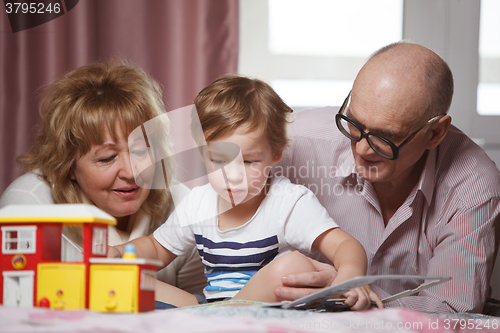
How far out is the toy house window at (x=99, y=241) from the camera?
683 mm

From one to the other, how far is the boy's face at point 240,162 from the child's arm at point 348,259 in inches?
9.5

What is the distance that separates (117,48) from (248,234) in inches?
40.5

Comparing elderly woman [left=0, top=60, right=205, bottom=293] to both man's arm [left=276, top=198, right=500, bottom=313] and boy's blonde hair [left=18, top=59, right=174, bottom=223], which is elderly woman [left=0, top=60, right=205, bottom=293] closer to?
boy's blonde hair [left=18, top=59, right=174, bottom=223]

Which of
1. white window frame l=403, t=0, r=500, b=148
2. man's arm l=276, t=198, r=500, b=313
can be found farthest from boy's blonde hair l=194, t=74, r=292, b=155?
white window frame l=403, t=0, r=500, b=148

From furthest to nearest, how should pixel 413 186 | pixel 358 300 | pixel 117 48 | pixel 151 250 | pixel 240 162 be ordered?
pixel 117 48
pixel 413 186
pixel 151 250
pixel 240 162
pixel 358 300

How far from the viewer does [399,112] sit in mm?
1143

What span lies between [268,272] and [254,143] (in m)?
0.36

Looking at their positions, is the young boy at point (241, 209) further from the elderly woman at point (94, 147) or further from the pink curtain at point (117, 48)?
the pink curtain at point (117, 48)

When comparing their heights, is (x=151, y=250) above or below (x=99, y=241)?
below

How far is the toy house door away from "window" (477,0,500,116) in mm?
2088

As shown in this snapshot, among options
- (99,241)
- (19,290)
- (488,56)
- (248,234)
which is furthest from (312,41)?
(19,290)

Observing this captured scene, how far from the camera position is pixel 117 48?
1.76 metres

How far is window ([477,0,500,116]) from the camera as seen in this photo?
2055mm

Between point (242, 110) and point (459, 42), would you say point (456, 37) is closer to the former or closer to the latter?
point (459, 42)
